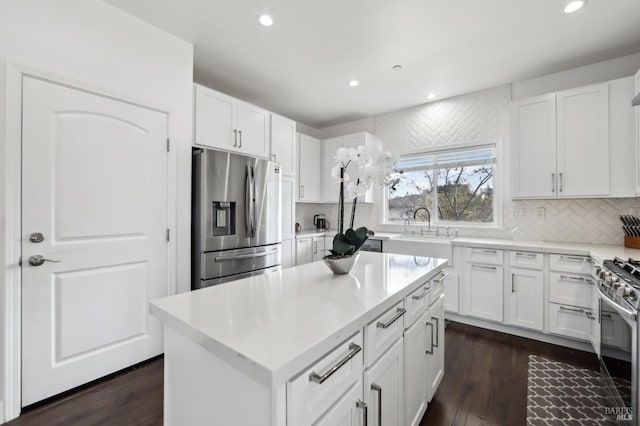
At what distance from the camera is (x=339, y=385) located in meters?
0.86

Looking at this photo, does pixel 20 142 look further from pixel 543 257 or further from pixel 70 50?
pixel 543 257

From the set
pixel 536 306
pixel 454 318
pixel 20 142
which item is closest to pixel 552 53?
pixel 536 306

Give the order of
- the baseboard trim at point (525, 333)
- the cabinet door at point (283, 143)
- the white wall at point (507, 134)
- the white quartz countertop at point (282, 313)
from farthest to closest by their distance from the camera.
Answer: the cabinet door at point (283, 143), the white wall at point (507, 134), the baseboard trim at point (525, 333), the white quartz countertop at point (282, 313)

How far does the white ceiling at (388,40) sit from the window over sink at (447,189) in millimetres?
838

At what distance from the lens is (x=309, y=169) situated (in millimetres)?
4438

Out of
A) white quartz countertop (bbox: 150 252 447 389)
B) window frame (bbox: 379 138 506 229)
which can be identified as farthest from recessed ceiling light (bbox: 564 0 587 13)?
Result: white quartz countertop (bbox: 150 252 447 389)

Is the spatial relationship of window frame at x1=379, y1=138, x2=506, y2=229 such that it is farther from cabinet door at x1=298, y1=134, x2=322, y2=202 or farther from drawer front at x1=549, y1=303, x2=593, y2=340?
cabinet door at x1=298, y1=134, x2=322, y2=202

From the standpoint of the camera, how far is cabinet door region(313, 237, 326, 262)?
4.19m

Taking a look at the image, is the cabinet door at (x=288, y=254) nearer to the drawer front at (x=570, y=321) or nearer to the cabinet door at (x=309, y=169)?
the cabinet door at (x=309, y=169)

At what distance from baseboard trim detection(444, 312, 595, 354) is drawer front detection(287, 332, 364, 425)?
8.82 ft

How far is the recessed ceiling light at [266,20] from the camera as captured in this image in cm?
218

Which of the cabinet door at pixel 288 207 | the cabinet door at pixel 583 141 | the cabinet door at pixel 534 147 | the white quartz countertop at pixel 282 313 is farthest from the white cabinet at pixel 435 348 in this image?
the cabinet door at pixel 288 207

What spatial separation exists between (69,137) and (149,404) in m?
1.81

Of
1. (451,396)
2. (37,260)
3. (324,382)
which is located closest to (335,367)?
(324,382)
